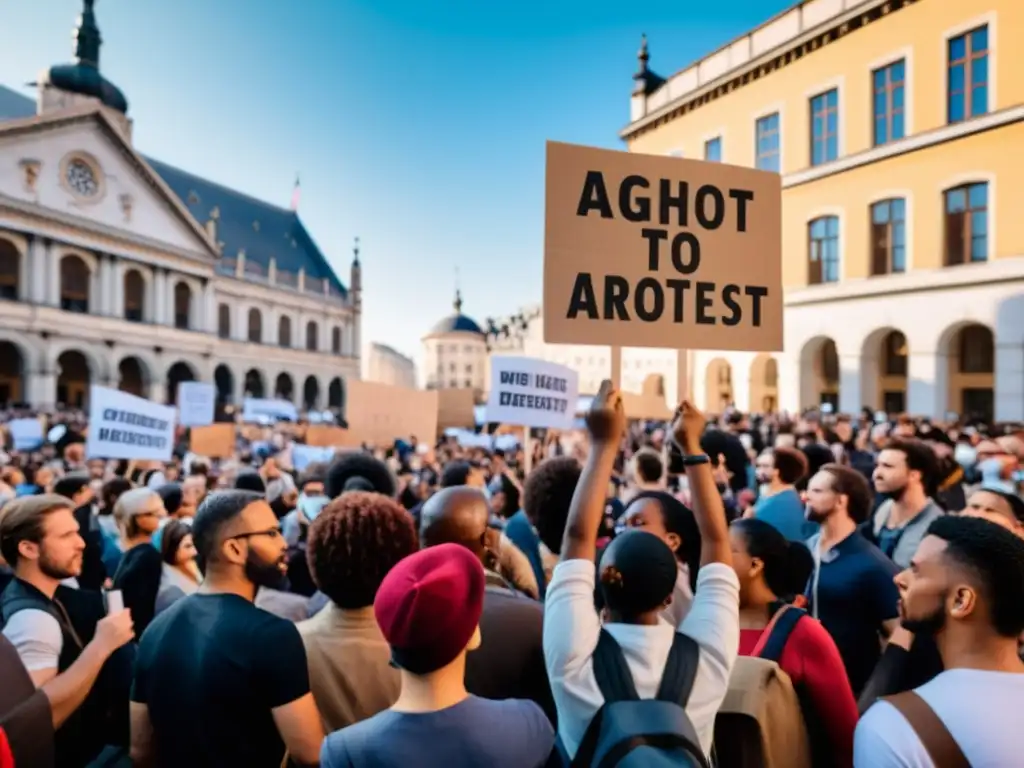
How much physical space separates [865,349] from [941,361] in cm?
208

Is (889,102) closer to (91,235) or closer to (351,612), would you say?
(351,612)

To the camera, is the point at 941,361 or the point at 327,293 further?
the point at 327,293

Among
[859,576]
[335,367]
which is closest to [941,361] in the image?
[859,576]

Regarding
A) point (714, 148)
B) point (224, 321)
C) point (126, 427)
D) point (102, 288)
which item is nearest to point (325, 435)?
point (126, 427)

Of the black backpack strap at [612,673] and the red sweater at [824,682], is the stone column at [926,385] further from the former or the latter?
the black backpack strap at [612,673]

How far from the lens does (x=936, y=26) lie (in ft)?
59.0

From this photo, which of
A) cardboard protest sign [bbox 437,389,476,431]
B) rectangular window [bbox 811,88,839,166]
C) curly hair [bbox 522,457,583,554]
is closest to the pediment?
cardboard protest sign [bbox 437,389,476,431]

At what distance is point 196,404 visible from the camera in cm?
1380

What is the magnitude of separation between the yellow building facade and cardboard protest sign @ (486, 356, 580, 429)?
1093 centimetres

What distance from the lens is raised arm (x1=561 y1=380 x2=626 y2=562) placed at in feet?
6.30

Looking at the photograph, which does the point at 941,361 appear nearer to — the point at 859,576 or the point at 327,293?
the point at 859,576

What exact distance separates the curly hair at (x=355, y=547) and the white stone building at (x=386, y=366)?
66266mm

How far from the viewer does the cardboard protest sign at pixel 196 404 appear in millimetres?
13644

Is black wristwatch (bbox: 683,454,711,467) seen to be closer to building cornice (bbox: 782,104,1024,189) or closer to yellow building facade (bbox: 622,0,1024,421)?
yellow building facade (bbox: 622,0,1024,421)
